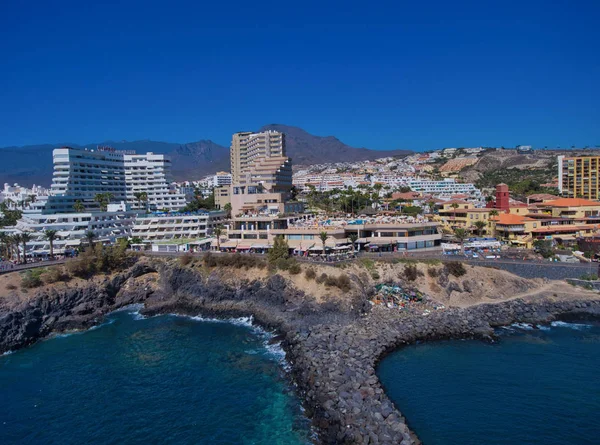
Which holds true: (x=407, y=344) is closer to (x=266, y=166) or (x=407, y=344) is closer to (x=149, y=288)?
(x=149, y=288)

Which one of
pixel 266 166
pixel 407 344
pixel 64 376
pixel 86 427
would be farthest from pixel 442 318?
pixel 266 166

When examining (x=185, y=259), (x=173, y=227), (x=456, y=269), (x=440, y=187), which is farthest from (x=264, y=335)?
(x=440, y=187)

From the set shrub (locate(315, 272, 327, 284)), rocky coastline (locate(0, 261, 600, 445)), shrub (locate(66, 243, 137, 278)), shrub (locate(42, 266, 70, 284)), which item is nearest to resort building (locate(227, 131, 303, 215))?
shrub (locate(66, 243, 137, 278))

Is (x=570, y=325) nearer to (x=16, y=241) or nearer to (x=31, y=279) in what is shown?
(x=31, y=279)

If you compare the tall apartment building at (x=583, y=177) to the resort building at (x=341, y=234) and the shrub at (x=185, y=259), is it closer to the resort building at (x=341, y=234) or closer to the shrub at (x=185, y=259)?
the resort building at (x=341, y=234)

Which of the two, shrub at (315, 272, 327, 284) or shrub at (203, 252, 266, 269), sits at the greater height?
shrub at (203, 252, 266, 269)

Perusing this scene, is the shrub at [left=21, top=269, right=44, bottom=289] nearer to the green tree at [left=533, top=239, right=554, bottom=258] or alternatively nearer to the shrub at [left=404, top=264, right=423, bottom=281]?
the shrub at [left=404, top=264, right=423, bottom=281]

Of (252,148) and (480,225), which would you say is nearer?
(480,225)
